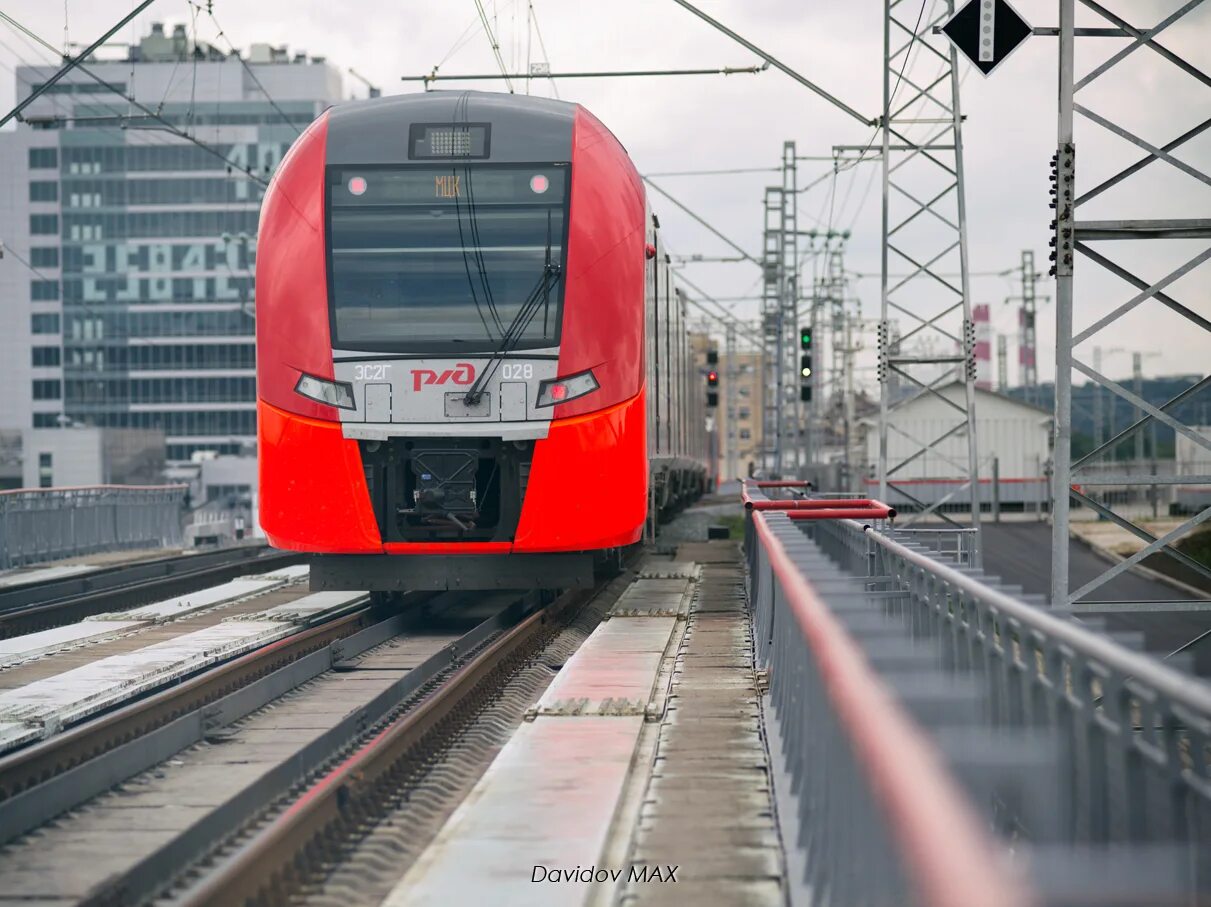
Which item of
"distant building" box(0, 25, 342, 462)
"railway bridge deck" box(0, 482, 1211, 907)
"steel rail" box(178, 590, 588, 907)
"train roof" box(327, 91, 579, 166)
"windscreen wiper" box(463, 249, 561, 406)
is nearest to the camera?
"railway bridge deck" box(0, 482, 1211, 907)

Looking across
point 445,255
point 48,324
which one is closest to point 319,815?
point 445,255

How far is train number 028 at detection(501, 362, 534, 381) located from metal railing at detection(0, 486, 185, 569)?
11.2m

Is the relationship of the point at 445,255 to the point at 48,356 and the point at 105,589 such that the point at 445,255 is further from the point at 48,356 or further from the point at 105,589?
the point at 48,356

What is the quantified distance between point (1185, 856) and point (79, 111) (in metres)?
120

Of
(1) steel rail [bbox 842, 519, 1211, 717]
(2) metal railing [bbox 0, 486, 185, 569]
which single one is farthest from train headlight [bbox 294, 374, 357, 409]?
Answer: (2) metal railing [bbox 0, 486, 185, 569]

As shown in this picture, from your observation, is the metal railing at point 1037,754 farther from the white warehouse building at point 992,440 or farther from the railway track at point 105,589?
the white warehouse building at point 992,440

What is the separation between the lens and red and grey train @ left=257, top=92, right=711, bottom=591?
1227 cm

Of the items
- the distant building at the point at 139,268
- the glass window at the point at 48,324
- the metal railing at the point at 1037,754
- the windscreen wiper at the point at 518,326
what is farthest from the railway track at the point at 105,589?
the glass window at the point at 48,324

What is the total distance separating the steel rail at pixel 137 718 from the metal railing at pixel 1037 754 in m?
3.57

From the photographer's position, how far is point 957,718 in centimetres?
388

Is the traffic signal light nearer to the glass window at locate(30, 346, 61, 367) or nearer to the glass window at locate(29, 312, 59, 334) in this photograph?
the glass window at locate(30, 346, 61, 367)

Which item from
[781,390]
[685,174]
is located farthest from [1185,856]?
[781,390]

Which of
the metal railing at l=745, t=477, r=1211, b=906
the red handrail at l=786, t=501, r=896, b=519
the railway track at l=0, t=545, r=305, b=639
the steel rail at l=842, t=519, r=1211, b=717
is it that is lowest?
the railway track at l=0, t=545, r=305, b=639

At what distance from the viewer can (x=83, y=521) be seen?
24422mm
